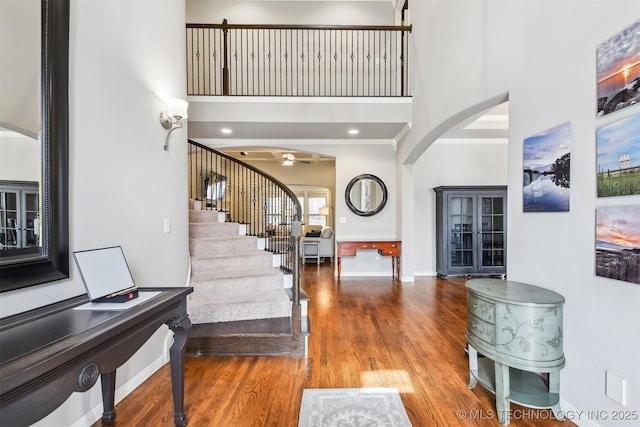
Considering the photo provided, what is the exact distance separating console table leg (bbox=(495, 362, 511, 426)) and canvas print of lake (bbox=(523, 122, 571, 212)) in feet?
3.56

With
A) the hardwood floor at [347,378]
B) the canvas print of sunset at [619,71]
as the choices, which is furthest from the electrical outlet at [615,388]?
the canvas print of sunset at [619,71]

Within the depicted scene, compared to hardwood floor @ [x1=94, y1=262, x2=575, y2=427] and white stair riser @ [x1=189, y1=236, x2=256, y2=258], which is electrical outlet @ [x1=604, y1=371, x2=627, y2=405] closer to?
hardwood floor @ [x1=94, y1=262, x2=575, y2=427]

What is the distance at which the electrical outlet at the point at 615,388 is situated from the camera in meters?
1.50

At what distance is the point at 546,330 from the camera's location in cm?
175

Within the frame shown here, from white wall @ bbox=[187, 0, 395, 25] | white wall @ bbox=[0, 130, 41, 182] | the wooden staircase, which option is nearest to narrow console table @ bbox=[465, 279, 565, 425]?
the wooden staircase

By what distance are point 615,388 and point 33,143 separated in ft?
10.6

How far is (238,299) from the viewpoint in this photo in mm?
3055

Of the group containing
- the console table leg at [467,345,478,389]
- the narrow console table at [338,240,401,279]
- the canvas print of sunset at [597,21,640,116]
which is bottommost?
the console table leg at [467,345,478,389]

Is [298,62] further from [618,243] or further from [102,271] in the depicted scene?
[618,243]

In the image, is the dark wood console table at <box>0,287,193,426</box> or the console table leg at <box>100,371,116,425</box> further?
the console table leg at <box>100,371,116,425</box>

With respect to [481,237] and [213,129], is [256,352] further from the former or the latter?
[481,237]

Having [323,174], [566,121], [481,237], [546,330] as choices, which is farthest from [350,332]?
[323,174]

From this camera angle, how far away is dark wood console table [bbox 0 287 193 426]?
0.85 m

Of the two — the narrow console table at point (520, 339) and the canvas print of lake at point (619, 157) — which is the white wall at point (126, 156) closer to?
the narrow console table at point (520, 339)
